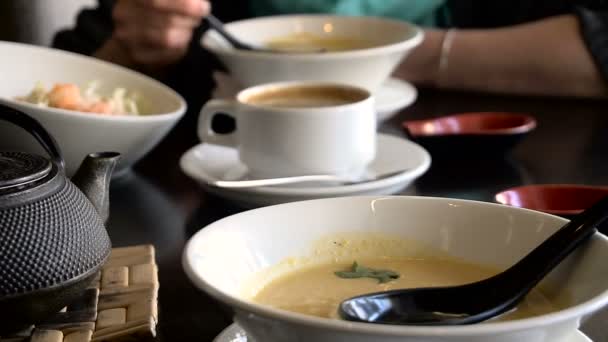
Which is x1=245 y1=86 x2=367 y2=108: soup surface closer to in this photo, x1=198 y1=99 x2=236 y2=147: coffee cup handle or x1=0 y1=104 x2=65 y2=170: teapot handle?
x1=198 y1=99 x2=236 y2=147: coffee cup handle

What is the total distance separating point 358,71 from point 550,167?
319 millimetres

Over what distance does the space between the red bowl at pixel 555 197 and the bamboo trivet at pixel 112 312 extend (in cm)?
37

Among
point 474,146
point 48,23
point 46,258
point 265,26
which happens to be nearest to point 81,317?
point 46,258

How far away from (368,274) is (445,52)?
112 cm

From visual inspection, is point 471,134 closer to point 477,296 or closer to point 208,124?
point 208,124

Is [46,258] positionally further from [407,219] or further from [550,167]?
[550,167]

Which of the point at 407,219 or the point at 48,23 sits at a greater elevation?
the point at 407,219

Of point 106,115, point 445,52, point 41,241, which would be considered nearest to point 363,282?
point 41,241

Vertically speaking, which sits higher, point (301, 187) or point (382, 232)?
point (382, 232)

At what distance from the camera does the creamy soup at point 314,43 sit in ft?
4.85

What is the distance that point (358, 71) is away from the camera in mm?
1248

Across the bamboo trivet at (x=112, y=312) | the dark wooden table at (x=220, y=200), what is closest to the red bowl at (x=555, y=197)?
the dark wooden table at (x=220, y=200)

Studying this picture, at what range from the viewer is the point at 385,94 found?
1329 mm

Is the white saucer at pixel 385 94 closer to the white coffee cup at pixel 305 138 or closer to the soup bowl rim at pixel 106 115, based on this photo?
the soup bowl rim at pixel 106 115
